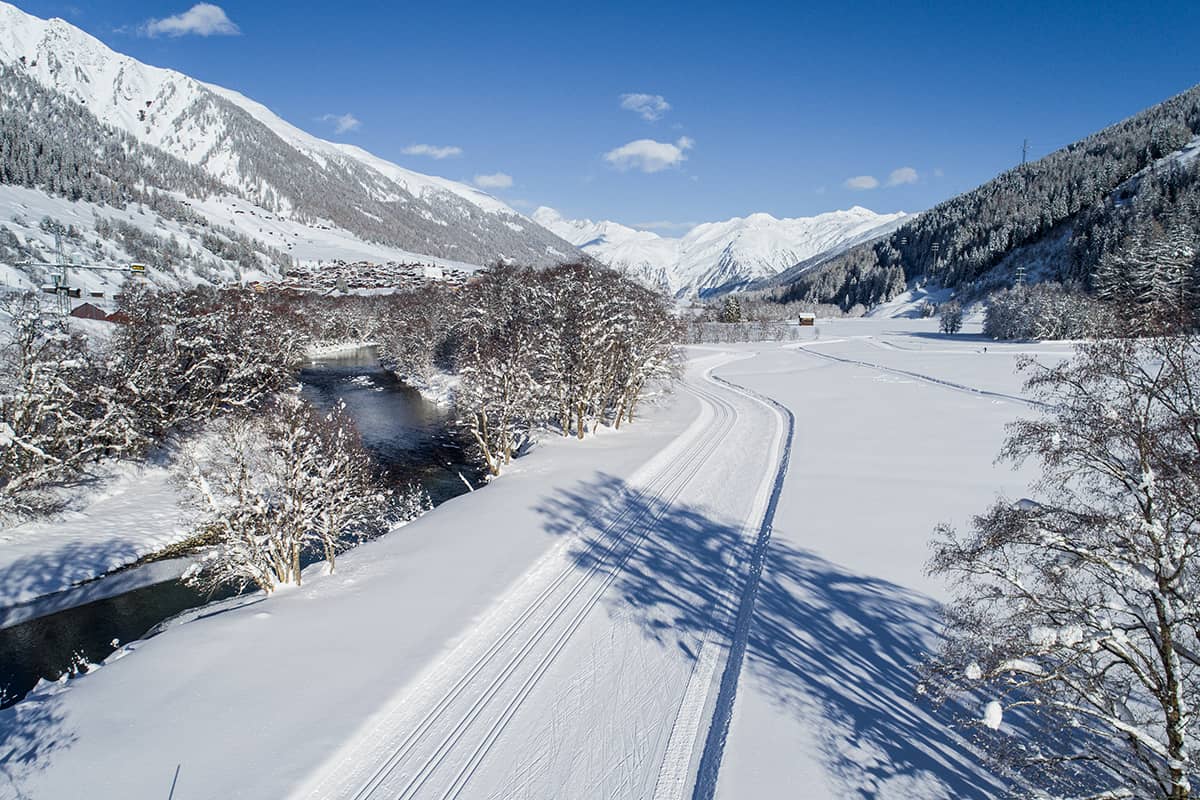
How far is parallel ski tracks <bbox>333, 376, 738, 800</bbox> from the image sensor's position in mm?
9594

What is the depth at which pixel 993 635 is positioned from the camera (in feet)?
27.2

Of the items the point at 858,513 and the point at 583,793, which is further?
the point at 858,513

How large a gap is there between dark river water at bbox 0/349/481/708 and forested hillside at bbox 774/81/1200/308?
307 feet

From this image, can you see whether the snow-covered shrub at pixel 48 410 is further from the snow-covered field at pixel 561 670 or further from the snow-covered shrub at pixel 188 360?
the snow-covered field at pixel 561 670

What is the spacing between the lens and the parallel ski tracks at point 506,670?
378 inches

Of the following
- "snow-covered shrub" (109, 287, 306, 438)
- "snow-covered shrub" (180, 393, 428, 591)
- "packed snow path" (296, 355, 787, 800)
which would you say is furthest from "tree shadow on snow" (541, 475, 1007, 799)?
"snow-covered shrub" (109, 287, 306, 438)

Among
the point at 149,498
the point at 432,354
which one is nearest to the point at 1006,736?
the point at 149,498

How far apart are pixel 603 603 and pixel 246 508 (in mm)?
10724

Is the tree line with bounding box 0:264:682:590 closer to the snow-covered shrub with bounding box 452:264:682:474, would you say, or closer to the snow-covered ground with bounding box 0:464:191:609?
the snow-covered shrub with bounding box 452:264:682:474

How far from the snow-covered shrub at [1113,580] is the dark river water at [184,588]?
800 inches

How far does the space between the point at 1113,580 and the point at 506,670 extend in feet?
36.1

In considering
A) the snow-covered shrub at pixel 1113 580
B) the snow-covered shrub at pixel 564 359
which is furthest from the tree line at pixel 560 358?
the snow-covered shrub at pixel 1113 580

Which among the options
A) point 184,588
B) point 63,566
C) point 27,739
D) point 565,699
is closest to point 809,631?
point 565,699

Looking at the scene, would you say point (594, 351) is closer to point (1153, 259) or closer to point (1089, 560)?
point (1089, 560)
